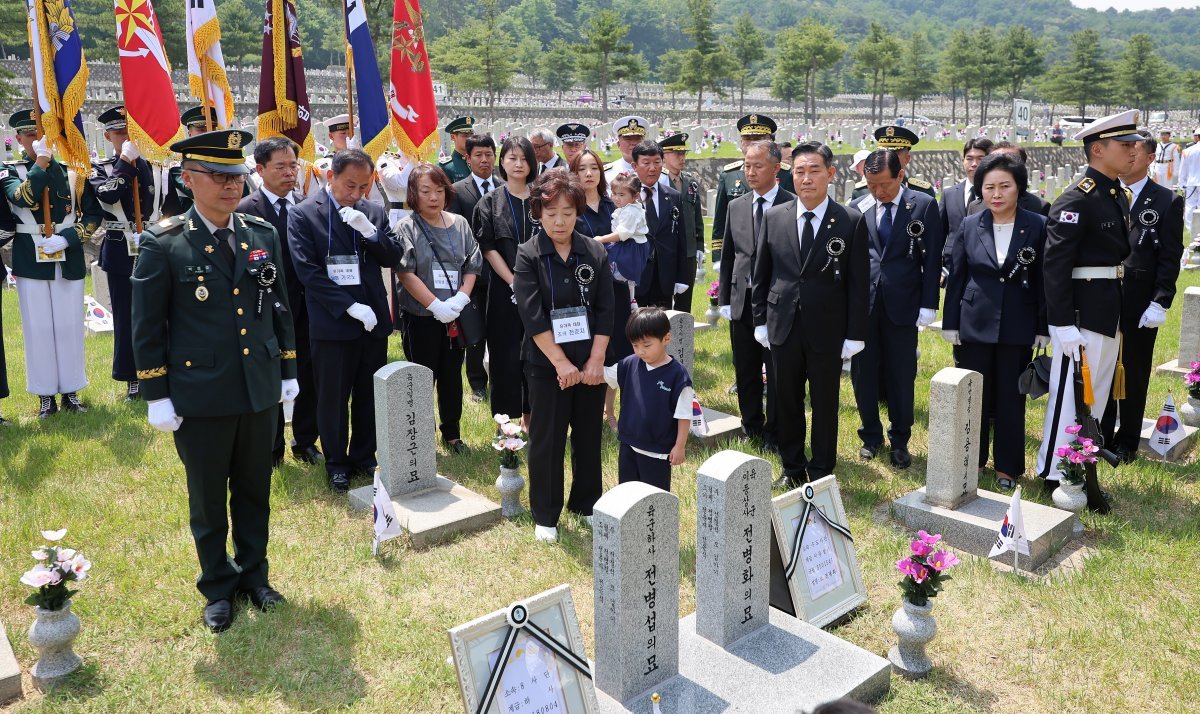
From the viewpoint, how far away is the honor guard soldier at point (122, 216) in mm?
7660

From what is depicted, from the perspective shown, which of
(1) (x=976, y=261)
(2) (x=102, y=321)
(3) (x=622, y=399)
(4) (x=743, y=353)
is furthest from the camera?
(2) (x=102, y=321)

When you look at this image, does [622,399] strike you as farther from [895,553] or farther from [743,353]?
[743,353]

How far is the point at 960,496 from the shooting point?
5.29m

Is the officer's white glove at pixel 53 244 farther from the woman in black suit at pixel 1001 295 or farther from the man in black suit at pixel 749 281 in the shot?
the woman in black suit at pixel 1001 295

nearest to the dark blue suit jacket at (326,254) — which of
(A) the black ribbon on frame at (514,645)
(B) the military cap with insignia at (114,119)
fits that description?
(A) the black ribbon on frame at (514,645)

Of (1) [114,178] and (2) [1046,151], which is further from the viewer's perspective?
(2) [1046,151]

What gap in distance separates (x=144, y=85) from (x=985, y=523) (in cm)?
662

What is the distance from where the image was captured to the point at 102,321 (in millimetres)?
11070

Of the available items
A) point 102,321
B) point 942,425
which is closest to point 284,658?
point 942,425

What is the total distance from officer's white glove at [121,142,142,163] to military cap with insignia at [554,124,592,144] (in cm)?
361

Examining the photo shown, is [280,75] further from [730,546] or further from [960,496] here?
[960,496]

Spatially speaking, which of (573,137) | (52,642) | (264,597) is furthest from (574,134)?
(52,642)

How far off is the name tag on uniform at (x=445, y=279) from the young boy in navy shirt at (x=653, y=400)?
1862 mm

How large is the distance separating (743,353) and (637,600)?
3.79 metres
